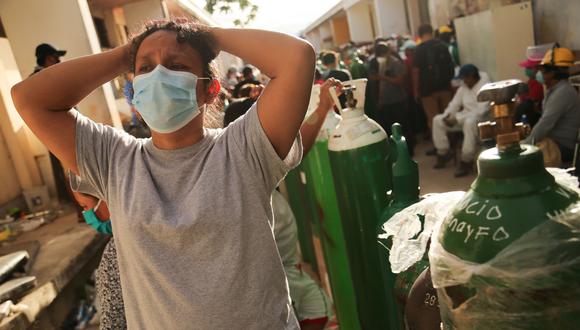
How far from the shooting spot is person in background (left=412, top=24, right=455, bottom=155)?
7.02m

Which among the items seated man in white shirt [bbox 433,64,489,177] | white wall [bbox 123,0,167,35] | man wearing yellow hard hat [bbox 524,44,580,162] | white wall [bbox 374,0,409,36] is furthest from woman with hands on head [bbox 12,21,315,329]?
white wall [bbox 374,0,409,36]

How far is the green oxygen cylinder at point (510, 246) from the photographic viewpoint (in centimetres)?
85

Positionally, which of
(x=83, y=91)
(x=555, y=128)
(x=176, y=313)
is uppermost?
(x=83, y=91)

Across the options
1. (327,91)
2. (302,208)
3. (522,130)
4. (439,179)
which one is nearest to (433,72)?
(439,179)

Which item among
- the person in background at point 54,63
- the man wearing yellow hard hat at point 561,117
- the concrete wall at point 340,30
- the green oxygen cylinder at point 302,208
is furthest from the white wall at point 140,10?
the concrete wall at point 340,30

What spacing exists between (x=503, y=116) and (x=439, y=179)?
5.39 m

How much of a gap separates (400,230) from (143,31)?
0.97 meters

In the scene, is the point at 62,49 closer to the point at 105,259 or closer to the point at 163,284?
the point at 105,259

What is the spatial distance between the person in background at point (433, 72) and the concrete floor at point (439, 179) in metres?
0.86

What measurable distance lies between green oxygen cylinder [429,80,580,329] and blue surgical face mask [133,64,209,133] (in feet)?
2.75

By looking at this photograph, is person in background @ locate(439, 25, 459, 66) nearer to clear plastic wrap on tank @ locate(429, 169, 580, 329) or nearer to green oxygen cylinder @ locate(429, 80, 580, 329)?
green oxygen cylinder @ locate(429, 80, 580, 329)

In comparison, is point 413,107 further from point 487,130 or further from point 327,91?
point 487,130

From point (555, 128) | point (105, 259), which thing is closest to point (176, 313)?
point (105, 259)

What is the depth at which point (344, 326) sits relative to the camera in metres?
2.84
